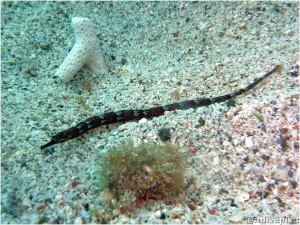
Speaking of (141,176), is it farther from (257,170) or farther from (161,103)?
(161,103)

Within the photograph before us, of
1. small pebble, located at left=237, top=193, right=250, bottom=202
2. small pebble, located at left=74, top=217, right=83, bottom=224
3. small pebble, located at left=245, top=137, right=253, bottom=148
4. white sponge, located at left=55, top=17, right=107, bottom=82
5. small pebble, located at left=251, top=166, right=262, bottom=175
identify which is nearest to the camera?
small pebble, located at left=74, top=217, right=83, bottom=224

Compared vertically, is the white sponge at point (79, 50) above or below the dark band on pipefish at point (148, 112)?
above

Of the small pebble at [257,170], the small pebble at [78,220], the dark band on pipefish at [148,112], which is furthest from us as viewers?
the dark band on pipefish at [148,112]

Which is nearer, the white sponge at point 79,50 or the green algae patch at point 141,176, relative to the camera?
the green algae patch at point 141,176

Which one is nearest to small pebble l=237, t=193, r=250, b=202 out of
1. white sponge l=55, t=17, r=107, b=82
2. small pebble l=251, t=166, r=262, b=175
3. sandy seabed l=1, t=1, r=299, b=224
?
sandy seabed l=1, t=1, r=299, b=224

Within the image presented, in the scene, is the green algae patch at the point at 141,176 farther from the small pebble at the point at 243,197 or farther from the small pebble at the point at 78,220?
the small pebble at the point at 243,197

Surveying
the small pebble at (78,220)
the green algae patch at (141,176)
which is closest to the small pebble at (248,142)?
the green algae patch at (141,176)

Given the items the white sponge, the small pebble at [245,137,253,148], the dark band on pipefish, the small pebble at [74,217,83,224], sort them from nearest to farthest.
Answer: the small pebble at [74,217,83,224] → the small pebble at [245,137,253,148] → the dark band on pipefish → the white sponge

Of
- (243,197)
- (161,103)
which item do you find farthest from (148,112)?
(243,197)

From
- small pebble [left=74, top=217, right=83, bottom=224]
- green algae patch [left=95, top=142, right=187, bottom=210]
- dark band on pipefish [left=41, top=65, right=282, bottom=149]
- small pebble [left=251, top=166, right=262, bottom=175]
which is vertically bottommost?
small pebble [left=74, top=217, right=83, bottom=224]

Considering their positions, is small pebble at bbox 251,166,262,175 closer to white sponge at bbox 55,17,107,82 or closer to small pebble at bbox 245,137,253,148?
small pebble at bbox 245,137,253,148

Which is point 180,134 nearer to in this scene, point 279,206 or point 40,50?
point 279,206

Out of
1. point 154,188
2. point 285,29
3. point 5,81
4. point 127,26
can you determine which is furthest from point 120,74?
point 285,29
